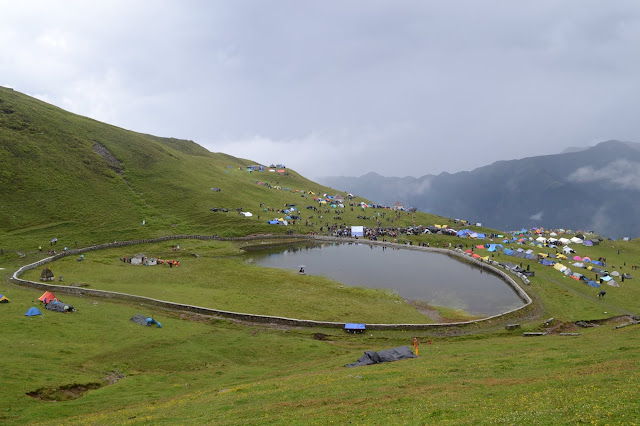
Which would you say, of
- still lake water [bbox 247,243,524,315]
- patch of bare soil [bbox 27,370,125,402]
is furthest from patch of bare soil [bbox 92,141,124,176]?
patch of bare soil [bbox 27,370,125,402]

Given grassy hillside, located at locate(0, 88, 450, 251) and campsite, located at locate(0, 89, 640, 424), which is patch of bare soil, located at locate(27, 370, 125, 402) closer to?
campsite, located at locate(0, 89, 640, 424)

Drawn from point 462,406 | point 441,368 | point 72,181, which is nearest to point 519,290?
point 441,368

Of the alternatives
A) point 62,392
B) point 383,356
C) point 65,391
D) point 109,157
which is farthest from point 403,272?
point 109,157

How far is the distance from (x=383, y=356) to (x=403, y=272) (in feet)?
162

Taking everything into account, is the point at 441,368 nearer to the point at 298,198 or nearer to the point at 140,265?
the point at 140,265

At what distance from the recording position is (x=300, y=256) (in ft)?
336

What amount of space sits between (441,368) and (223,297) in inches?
1568

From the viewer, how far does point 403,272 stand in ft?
279

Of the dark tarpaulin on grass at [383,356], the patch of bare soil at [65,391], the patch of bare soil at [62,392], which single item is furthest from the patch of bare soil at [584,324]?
the patch of bare soil at [62,392]

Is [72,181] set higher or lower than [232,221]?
higher

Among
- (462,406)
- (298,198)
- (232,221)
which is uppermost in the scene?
(298,198)

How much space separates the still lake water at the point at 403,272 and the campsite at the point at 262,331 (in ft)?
11.8

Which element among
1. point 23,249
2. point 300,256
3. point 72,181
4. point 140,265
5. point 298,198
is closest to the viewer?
point 140,265

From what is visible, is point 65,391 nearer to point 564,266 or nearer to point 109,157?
point 564,266
